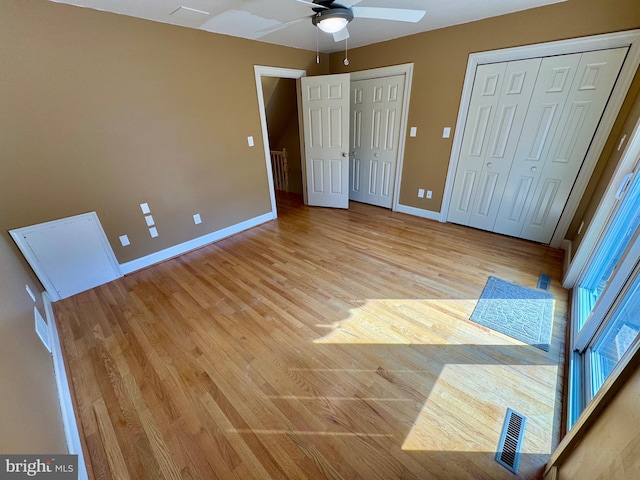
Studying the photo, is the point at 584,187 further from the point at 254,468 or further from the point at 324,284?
the point at 254,468

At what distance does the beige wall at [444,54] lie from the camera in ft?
7.05

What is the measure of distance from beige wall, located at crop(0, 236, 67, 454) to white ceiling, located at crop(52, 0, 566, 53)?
225 cm

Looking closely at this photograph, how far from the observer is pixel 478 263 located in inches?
105

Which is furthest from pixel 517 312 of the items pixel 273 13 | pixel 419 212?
pixel 273 13

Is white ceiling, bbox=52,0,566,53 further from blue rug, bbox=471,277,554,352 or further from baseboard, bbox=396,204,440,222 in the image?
blue rug, bbox=471,277,554,352

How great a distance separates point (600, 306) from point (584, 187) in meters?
1.78

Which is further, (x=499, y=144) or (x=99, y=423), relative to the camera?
(x=499, y=144)

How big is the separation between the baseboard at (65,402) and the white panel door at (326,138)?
351 centimetres

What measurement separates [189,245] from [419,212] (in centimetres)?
333

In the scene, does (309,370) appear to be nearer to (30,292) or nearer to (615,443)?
(615,443)

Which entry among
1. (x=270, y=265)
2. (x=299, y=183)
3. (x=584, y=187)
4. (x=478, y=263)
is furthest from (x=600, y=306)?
(x=299, y=183)

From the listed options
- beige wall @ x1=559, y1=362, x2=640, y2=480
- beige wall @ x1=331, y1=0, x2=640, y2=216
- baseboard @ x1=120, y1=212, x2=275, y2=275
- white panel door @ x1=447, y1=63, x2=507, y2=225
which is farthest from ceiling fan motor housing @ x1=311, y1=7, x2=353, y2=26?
baseboard @ x1=120, y1=212, x2=275, y2=275

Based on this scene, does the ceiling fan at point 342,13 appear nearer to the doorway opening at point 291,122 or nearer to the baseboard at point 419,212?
the doorway opening at point 291,122

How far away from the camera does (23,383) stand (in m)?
1.05
